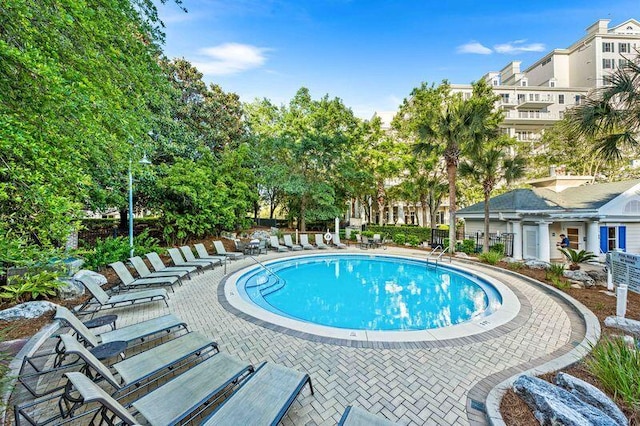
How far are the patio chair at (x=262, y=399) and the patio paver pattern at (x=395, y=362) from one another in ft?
1.16

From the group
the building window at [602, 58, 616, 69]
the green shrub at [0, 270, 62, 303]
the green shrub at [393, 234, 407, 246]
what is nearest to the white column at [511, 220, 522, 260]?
the green shrub at [393, 234, 407, 246]

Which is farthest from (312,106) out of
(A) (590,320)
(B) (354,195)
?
(A) (590,320)

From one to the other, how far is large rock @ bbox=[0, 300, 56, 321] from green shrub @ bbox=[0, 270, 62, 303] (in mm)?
462

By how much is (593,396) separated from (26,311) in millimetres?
9572

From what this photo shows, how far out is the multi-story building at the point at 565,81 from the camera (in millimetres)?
33344

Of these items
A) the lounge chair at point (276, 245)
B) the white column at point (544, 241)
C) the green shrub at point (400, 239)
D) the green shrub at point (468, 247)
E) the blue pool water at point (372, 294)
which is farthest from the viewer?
the green shrub at point (400, 239)

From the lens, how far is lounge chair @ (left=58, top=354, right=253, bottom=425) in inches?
81.6

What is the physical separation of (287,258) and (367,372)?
9.86 m

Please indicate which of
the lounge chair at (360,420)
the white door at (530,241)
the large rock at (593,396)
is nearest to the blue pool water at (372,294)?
the large rock at (593,396)

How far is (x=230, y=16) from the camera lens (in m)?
9.98

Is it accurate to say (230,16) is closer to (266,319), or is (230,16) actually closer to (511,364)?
(266,319)

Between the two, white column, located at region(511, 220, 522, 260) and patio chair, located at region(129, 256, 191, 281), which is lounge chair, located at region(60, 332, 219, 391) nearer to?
patio chair, located at region(129, 256, 191, 281)

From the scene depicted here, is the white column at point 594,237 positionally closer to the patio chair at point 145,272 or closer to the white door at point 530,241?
the white door at point 530,241

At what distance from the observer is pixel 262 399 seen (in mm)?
2725
